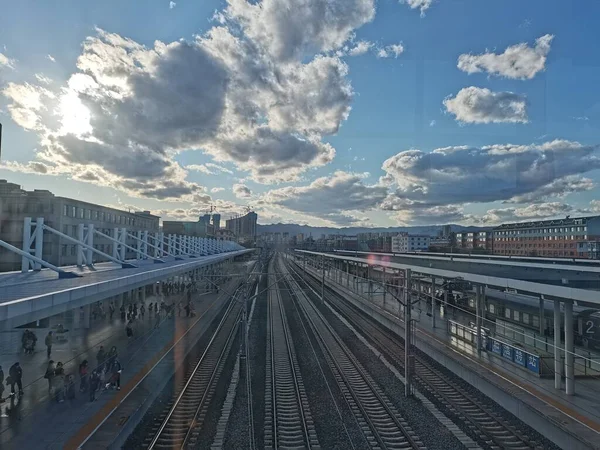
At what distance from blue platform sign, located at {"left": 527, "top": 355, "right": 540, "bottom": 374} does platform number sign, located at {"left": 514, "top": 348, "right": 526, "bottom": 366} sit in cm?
28

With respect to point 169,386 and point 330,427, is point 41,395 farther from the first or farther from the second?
point 330,427

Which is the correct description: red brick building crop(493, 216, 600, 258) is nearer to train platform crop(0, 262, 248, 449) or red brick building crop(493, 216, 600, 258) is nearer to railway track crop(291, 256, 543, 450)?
railway track crop(291, 256, 543, 450)

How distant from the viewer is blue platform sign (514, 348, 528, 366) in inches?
457

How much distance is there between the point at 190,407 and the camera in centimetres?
991

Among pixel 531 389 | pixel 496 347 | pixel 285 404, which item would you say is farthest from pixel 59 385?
pixel 496 347

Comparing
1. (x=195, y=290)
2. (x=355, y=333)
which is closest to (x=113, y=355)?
(x=355, y=333)

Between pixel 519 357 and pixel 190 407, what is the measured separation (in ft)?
32.0

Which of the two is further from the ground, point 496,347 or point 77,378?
point 496,347

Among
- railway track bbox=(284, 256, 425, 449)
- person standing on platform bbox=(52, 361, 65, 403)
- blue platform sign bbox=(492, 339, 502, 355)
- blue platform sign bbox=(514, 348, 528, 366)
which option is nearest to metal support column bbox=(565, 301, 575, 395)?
blue platform sign bbox=(514, 348, 528, 366)

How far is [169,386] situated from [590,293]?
1098 centimetres

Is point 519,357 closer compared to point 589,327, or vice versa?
point 519,357

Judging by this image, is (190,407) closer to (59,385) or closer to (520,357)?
(59,385)

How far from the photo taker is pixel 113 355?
505 inches

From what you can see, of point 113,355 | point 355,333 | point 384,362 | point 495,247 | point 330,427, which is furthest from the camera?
point 495,247
